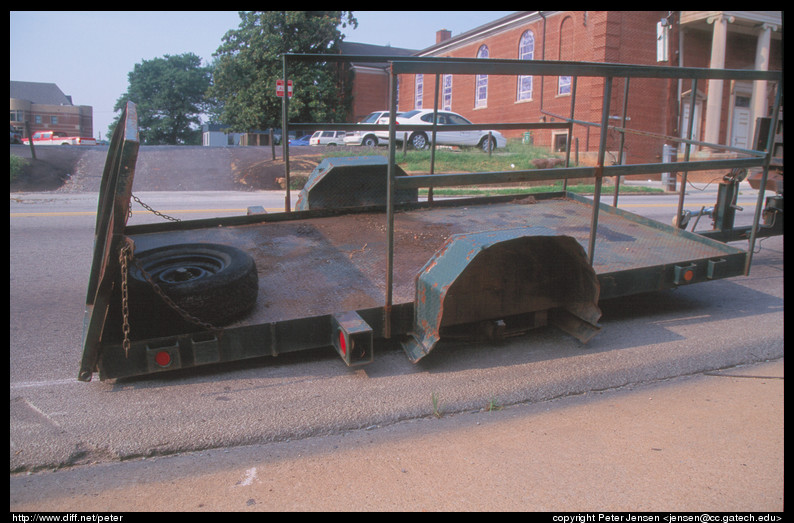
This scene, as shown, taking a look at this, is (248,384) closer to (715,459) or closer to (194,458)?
(194,458)

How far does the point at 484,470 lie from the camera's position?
2832mm

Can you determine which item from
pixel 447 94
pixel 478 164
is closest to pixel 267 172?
pixel 478 164

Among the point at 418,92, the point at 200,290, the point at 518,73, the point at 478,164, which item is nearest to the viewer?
the point at 200,290

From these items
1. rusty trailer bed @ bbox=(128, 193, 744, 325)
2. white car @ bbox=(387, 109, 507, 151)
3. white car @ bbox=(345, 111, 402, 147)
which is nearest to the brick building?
white car @ bbox=(387, 109, 507, 151)

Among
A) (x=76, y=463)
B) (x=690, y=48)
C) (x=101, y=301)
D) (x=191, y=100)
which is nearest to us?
(x=76, y=463)

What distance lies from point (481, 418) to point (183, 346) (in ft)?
5.95

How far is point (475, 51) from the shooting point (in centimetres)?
3656

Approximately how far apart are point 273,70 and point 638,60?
2152cm

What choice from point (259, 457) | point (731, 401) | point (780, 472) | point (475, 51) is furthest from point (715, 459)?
point (475, 51)

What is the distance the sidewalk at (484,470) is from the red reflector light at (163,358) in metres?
0.69

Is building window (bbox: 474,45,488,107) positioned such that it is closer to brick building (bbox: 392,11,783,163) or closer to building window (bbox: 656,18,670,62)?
brick building (bbox: 392,11,783,163)

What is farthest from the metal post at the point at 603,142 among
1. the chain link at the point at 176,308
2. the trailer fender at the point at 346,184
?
the chain link at the point at 176,308

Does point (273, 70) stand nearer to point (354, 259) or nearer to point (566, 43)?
point (566, 43)

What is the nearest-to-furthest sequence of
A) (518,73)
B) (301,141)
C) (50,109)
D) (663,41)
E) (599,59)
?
(518,73), (663,41), (599,59), (301,141), (50,109)
